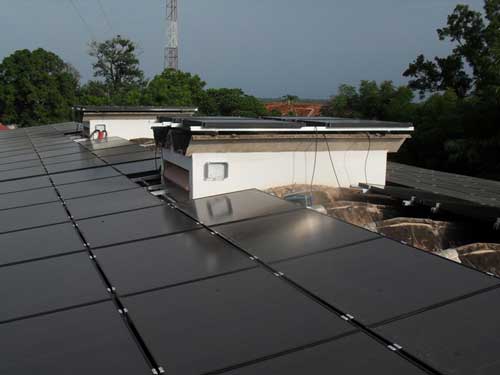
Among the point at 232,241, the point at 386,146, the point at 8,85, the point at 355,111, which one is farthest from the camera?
the point at 8,85

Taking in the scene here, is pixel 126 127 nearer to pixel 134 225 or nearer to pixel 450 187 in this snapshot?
pixel 450 187

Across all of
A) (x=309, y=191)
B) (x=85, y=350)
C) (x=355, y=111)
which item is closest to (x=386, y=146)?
(x=309, y=191)

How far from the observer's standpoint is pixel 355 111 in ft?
158

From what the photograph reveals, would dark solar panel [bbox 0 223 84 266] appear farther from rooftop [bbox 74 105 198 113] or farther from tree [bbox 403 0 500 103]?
tree [bbox 403 0 500 103]

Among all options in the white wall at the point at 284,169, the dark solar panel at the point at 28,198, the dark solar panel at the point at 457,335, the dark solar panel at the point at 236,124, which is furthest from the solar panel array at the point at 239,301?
the dark solar panel at the point at 28,198

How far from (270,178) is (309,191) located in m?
0.69

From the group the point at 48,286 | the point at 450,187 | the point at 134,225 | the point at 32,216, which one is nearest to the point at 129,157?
the point at 32,216

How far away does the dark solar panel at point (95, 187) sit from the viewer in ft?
27.8

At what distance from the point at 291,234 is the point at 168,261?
1.31 m

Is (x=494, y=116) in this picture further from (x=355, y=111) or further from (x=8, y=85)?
(x=8, y=85)

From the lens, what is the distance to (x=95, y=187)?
8930mm

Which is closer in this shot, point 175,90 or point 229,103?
point 175,90

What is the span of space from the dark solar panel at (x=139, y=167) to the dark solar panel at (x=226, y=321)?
21.6 feet

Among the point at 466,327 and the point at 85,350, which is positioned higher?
the point at 466,327
